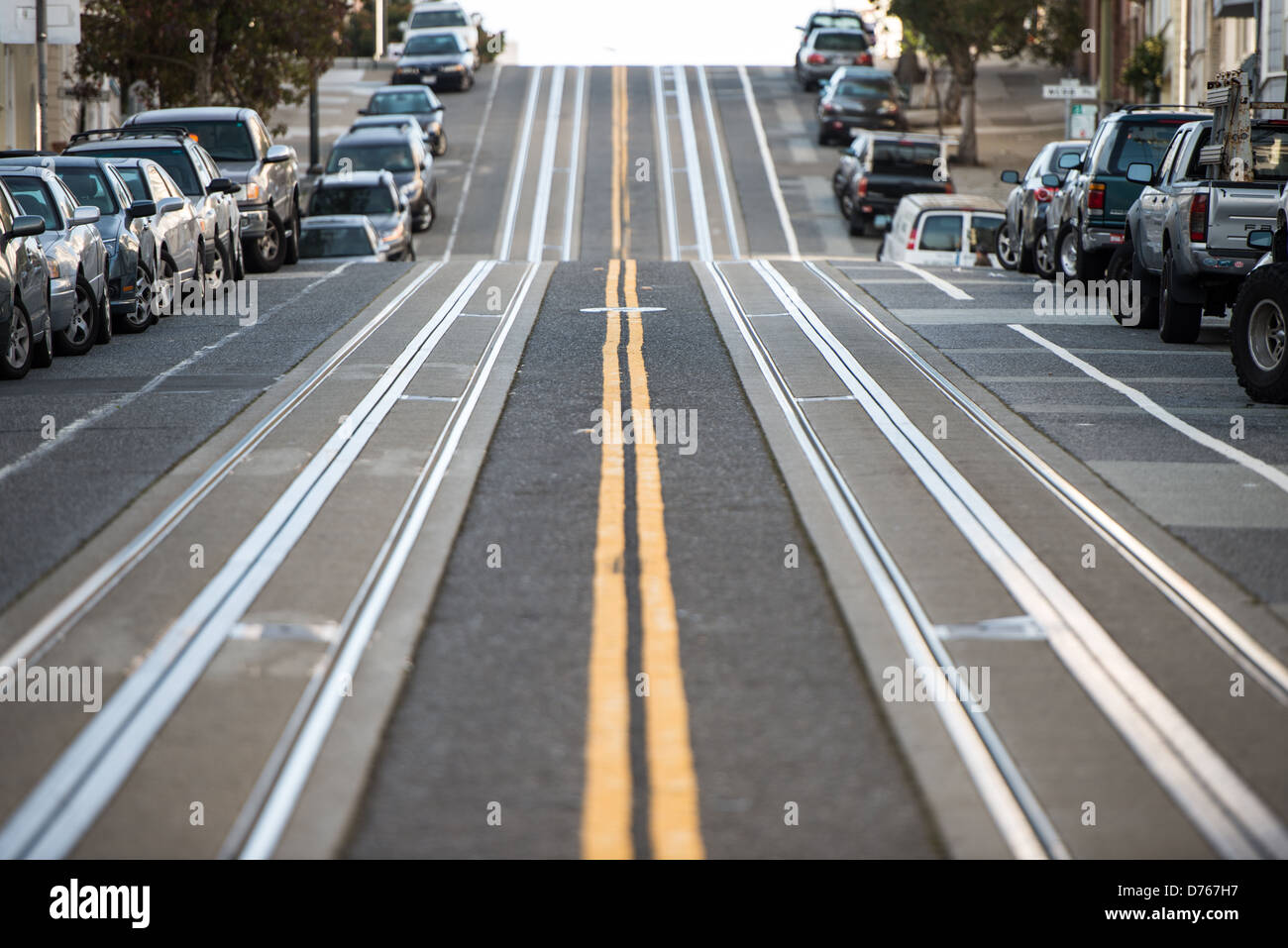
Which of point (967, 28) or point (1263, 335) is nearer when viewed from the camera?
point (1263, 335)

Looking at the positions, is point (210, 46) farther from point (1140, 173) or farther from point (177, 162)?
point (1140, 173)

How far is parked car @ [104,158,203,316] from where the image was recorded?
19.4 meters

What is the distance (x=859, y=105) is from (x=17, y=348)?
1470 inches

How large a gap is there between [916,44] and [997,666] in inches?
2162

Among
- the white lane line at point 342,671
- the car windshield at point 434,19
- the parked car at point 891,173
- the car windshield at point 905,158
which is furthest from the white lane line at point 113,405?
the car windshield at point 434,19

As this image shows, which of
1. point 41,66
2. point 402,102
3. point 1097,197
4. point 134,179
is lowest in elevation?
point 1097,197

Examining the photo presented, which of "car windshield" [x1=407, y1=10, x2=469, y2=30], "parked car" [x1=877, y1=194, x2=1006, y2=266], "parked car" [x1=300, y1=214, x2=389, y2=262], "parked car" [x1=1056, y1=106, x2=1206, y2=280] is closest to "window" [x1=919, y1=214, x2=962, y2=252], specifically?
"parked car" [x1=877, y1=194, x2=1006, y2=266]

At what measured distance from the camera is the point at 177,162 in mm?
22344

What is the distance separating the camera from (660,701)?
6117 mm

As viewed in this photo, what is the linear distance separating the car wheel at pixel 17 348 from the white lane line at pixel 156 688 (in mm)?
4490

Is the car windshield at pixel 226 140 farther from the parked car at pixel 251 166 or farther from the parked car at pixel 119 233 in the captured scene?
the parked car at pixel 119 233

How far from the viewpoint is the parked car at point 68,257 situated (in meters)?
15.7

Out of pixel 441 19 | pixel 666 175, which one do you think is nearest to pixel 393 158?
pixel 666 175
